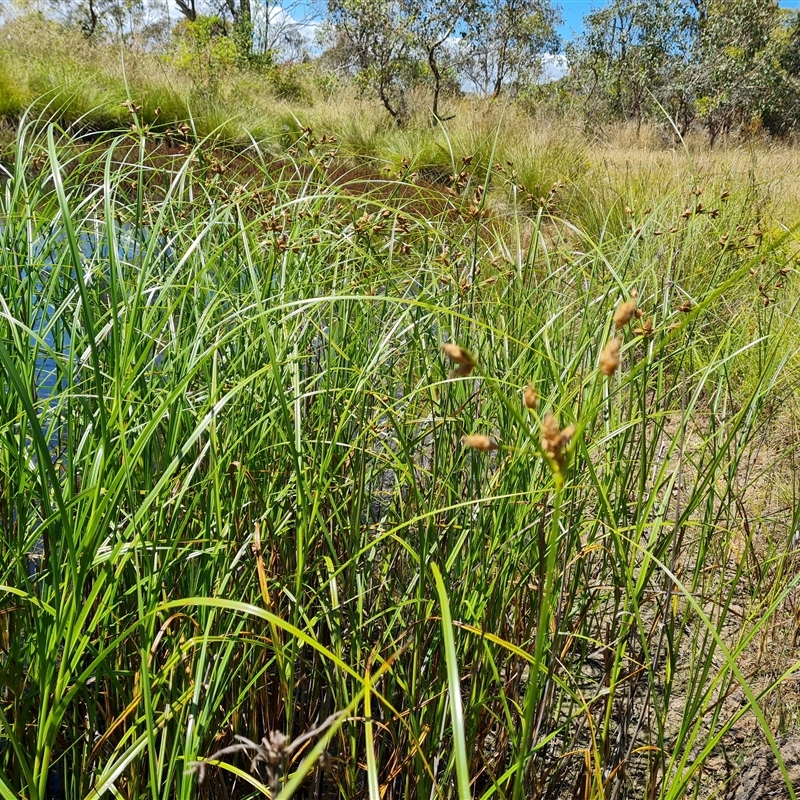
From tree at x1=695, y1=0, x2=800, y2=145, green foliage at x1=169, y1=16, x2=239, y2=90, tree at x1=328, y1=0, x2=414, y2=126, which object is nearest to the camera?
green foliage at x1=169, y1=16, x2=239, y2=90

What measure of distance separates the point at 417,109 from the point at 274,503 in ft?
32.0

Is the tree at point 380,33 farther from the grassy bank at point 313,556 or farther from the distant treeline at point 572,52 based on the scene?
the grassy bank at point 313,556

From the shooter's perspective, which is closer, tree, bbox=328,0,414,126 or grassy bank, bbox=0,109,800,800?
grassy bank, bbox=0,109,800,800

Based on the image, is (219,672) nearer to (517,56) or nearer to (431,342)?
(431,342)

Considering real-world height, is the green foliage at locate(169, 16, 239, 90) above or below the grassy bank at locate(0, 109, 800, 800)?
above

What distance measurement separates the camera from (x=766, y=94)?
16297mm

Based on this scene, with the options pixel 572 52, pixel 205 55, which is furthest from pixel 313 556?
pixel 572 52

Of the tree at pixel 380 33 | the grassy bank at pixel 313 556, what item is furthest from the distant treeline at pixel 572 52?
the grassy bank at pixel 313 556

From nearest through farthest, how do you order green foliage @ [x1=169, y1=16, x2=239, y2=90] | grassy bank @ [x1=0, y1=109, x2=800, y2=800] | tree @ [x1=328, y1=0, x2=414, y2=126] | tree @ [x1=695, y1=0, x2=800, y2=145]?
grassy bank @ [x1=0, y1=109, x2=800, y2=800], green foliage @ [x1=169, y1=16, x2=239, y2=90], tree @ [x1=328, y1=0, x2=414, y2=126], tree @ [x1=695, y1=0, x2=800, y2=145]

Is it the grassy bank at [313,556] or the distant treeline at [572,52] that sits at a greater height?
the distant treeline at [572,52]

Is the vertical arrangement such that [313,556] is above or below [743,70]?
below

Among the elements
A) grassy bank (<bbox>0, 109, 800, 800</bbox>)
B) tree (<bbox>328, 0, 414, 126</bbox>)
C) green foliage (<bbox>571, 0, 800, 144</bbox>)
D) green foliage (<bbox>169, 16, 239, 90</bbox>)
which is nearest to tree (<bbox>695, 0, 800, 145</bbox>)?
green foliage (<bbox>571, 0, 800, 144</bbox>)

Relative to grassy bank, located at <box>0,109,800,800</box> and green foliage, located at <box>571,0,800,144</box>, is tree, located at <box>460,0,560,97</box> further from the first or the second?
grassy bank, located at <box>0,109,800,800</box>

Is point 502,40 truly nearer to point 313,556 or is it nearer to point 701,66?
point 701,66
